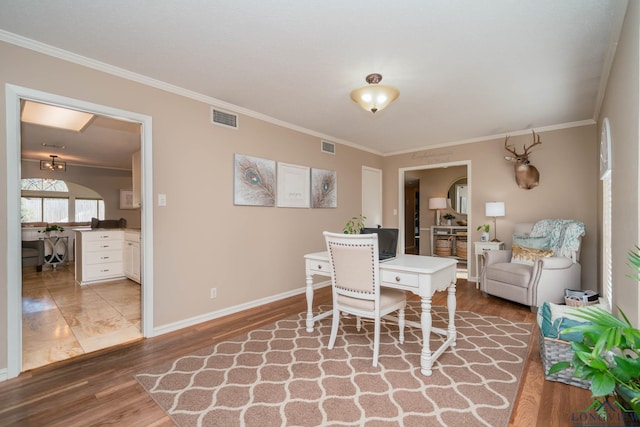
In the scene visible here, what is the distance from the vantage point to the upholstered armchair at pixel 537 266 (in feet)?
11.3

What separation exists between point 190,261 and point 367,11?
2742mm

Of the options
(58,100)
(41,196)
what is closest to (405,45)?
(58,100)

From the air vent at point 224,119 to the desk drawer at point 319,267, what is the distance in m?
1.87

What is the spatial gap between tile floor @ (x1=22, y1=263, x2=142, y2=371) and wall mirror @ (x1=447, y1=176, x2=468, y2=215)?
6792 millimetres

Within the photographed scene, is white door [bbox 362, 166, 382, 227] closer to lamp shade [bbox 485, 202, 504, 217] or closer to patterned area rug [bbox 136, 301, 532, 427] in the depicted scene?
lamp shade [bbox 485, 202, 504, 217]

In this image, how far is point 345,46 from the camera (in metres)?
2.29

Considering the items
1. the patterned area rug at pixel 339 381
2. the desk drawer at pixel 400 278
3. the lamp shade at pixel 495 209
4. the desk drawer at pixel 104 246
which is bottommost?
the patterned area rug at pixel 339 381

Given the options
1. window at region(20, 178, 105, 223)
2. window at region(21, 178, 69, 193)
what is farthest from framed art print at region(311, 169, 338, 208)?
window at region(21, 178, 69, 193)

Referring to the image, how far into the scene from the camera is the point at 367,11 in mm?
1898

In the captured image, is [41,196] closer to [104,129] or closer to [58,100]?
[104,129]

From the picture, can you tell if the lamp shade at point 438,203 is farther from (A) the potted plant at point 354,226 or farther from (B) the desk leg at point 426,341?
(B) the desk leg at point 426,341

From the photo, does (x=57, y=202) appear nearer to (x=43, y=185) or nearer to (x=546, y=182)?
(x=43, y=185)

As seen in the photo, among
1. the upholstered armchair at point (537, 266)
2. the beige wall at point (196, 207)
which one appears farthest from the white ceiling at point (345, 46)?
the upholstered armchair at point (537, 266)

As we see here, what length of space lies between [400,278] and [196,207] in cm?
222
